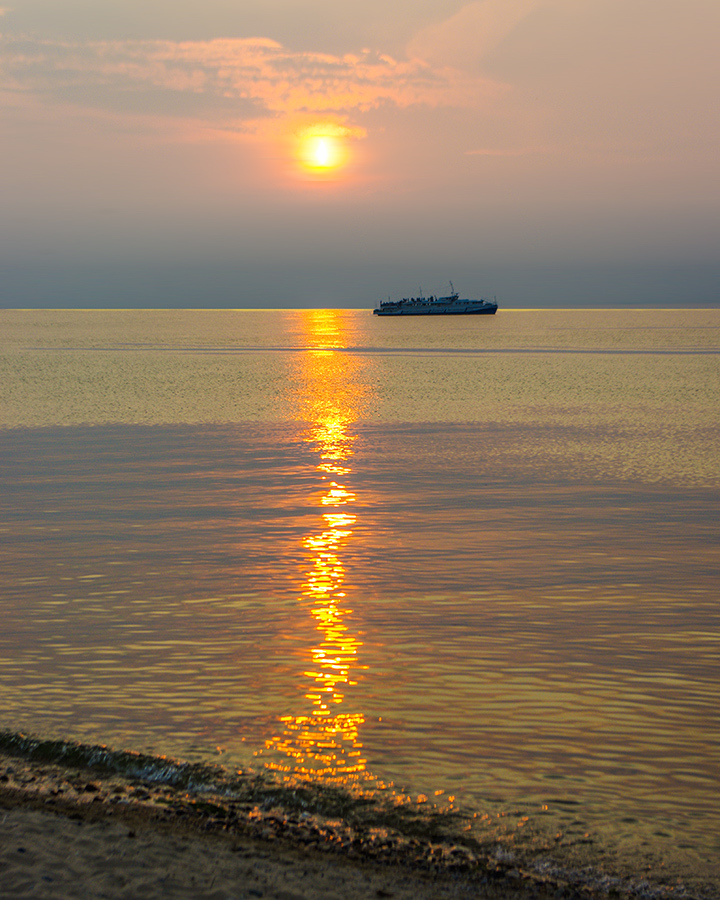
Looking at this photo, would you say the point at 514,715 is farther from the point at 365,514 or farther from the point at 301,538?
the point at 365,514

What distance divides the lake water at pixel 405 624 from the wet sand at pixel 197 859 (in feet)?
2.32

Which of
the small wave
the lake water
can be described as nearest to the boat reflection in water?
the lake water

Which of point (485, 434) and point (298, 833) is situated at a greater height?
point (298, 833)

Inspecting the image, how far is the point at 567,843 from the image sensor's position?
22.1 feet

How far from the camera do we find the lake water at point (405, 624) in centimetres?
786

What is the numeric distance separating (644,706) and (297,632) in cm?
422

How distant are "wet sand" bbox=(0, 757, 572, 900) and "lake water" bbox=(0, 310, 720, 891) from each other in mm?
706

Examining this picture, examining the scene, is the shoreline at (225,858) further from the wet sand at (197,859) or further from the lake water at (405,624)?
the lake water at (405,624)

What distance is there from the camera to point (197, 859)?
20.9ft

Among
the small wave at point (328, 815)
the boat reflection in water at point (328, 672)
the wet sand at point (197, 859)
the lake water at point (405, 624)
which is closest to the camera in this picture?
the wet sand at point (197, 859)

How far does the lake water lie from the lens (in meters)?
7.86

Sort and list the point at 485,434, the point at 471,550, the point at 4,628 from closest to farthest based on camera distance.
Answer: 1. the point at 4,628
2. the point at 471,550
3. the point at 485,434

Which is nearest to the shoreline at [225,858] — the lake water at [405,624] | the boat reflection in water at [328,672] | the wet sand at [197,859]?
the wet sand at [197,859]

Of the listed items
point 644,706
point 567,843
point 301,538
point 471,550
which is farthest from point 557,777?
point 301,538
